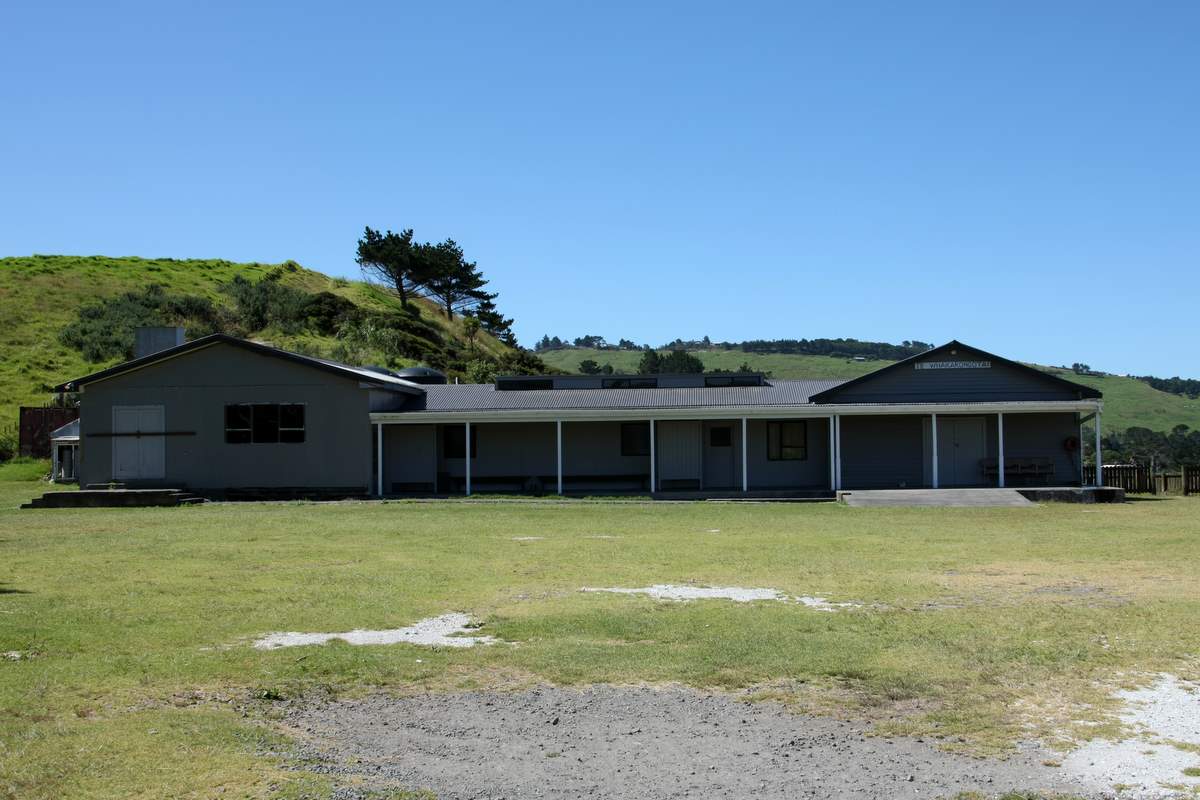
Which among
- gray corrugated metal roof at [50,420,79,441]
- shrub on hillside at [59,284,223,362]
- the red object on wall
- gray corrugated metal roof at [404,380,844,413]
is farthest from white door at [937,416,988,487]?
shrub on hillside at [59,284,223,362]

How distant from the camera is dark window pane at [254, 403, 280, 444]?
104ft

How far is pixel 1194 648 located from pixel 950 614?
2.16 metres

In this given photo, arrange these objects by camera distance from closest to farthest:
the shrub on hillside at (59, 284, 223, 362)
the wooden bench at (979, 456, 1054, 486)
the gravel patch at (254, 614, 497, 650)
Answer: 1. the gravel patch at (254, 614, 497, 650)
2. the wooden bench at (979, 456, 1054, 486)
3. the shrub on hillside at (59, 284, 223, 362)

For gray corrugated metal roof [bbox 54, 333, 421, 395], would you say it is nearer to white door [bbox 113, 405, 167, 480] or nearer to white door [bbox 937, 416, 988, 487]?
white door [bbox 113, 405, 167, 480]

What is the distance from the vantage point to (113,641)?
9.10 metres

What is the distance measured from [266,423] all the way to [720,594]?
22702 mm

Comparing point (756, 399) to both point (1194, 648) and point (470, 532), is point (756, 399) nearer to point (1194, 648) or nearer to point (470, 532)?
point (470, 532)

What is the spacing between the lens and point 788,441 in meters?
33.1

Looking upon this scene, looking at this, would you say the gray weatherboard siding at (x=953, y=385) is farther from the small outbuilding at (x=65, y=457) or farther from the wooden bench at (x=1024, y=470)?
the small outbuilding at (x=65, y=457)

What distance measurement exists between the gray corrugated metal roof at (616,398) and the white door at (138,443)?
7.06 metres

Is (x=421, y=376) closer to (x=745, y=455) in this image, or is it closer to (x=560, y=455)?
(x=560, y=455)

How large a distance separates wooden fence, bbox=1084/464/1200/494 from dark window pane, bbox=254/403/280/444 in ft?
76.8

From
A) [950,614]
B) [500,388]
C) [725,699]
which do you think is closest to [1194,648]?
[950,614]

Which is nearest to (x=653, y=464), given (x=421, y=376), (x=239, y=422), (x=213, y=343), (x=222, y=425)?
(x=239, y=422)
